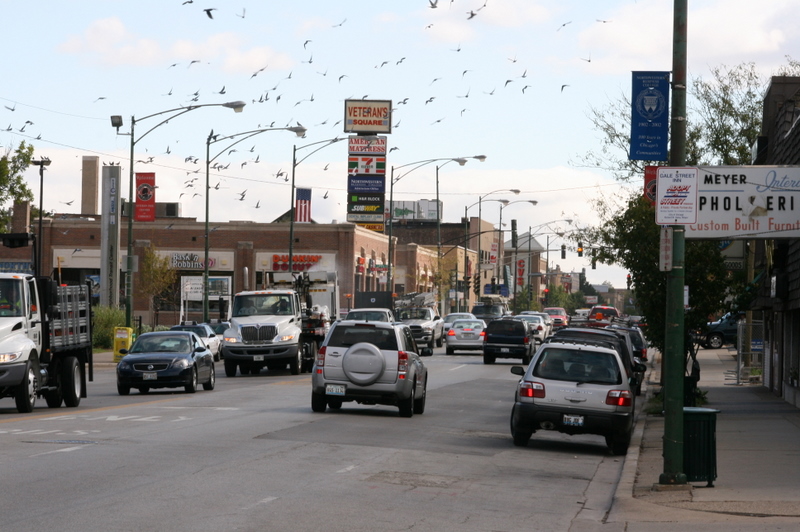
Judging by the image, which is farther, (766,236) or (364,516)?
(766,236)

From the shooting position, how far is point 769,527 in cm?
1058

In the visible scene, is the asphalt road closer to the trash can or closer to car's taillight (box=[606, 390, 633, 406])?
car's taillight (box=[606, 390, 633, 406])

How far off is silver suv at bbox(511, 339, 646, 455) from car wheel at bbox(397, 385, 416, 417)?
13.5 ft

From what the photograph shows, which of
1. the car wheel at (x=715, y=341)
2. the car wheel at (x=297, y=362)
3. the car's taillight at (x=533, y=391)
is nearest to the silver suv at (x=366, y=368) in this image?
the car's taillight at (x=533, y=391)

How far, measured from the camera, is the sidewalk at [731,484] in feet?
36.8

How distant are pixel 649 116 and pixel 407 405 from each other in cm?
856

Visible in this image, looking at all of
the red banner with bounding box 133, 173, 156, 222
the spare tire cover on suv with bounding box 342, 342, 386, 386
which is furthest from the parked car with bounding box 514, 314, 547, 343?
the spare tire cover on suv with bounding box 342, 342, 386, 386

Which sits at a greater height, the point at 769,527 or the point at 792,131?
the point at 792,131

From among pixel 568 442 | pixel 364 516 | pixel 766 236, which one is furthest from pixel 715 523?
pixel 766 236

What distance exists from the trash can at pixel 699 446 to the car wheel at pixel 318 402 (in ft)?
32.1

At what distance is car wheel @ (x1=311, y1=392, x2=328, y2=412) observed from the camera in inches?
870

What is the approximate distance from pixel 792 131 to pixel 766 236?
Answer: 197 inches

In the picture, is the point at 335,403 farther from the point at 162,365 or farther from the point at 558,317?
the point at 558,317

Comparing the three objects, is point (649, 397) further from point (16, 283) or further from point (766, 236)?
point (16, 283)
